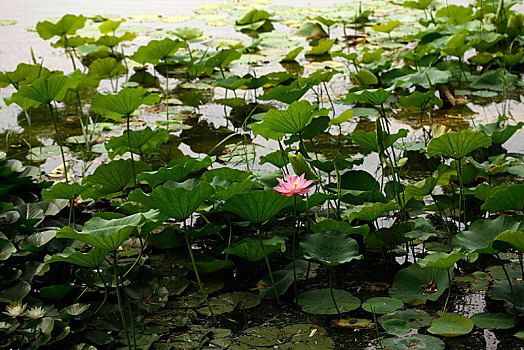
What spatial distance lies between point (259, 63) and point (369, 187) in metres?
2.30

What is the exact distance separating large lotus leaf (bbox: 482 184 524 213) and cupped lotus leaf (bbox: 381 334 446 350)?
43 cm

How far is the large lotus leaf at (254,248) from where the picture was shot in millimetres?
1681

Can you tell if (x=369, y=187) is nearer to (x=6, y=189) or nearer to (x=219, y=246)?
(x=219, y=246)

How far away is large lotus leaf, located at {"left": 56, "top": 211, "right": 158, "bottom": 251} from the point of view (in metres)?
1.31

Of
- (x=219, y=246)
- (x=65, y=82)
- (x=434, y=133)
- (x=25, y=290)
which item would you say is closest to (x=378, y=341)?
(x=219, y=246)

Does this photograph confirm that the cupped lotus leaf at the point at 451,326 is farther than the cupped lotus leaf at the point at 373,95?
No

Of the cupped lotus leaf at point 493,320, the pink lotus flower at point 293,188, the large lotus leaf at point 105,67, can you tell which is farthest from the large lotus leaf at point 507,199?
the large lotus leaf at point 105,67

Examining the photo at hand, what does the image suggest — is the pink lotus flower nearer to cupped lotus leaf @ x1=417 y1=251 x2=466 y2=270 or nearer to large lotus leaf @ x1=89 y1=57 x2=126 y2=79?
cupped lotus leaf @ x1=417 y1=251 x2=466 y2=270

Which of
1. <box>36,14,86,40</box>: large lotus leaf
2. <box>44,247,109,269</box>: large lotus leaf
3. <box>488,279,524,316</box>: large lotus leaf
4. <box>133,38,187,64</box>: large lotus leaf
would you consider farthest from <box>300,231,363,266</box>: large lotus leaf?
<box>36,14,86,40</box>: large lotus leaf

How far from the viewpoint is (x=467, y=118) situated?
3.02m

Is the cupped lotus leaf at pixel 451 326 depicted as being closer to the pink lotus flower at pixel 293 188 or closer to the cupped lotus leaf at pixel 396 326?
the cupped lotus leaf at pixel 396 326

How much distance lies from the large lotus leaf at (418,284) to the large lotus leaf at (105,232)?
739mm

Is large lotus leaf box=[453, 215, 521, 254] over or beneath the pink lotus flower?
beneath

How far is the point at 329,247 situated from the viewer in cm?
164
